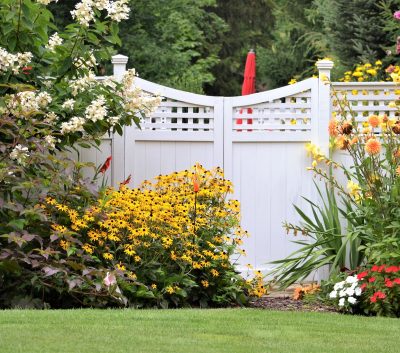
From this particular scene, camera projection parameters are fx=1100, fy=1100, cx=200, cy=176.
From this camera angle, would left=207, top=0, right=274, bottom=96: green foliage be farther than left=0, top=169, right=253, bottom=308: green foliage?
Yes

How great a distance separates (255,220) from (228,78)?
2609 cm

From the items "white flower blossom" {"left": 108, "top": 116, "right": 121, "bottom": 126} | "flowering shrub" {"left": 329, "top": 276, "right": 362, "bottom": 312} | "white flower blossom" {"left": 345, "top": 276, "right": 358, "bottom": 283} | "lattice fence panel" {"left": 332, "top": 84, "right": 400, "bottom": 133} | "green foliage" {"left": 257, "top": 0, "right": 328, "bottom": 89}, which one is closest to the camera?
"flowering shrub" {"left": 329, "top": 276, "right": 362, "bottom": 312}

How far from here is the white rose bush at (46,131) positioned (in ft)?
25.2

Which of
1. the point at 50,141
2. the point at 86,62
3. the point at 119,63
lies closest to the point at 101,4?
the point at 86,62

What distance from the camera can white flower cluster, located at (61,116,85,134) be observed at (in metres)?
8.29

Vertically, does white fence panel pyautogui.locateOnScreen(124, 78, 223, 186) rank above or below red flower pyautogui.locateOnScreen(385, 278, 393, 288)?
above

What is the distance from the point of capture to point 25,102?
314 inches

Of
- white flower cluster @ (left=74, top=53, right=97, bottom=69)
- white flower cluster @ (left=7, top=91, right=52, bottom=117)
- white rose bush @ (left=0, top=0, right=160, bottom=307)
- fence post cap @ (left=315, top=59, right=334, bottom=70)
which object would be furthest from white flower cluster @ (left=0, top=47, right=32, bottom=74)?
fence post cap @ (left=315, top=59, right=334, bottom=70)

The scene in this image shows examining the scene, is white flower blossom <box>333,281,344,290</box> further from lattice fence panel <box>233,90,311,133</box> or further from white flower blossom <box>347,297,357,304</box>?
lattice fence panel <box>233,90,311,133</box>

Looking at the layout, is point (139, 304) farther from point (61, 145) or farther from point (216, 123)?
point (216, 123)

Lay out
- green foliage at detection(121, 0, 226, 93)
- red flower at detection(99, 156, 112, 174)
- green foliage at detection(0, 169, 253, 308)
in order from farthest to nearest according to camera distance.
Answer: green foliage at detection(121, 0, 226, 93) → red flower at detection(99, 156, 112, 174) → green foliage at detection(0, 169, 253, 308)

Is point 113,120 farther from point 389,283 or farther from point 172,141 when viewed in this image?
point 389,283

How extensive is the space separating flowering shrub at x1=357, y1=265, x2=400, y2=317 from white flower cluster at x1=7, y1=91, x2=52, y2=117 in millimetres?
2695

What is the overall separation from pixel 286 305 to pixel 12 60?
2.82 metres
